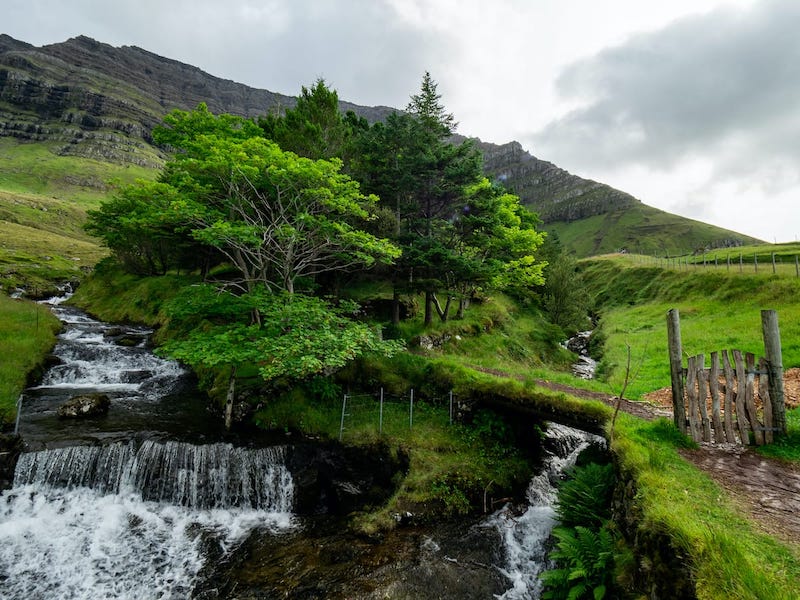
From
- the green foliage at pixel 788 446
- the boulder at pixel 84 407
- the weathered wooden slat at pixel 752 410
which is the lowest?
the boulder at pixel 84 407

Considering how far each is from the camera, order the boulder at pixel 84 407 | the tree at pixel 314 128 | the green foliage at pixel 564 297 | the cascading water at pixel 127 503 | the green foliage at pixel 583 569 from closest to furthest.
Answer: the green foliage at pixel 583 569, the cascading water at pixel 127 503, the boulder at pixel 84 407, the tree at pixel 314 128, the green foliage at pixel 564 297

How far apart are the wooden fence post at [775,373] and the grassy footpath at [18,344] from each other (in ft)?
84.0

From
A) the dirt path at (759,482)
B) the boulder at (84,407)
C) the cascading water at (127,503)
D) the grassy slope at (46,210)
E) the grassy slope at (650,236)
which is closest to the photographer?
the dirt path at (759,482)

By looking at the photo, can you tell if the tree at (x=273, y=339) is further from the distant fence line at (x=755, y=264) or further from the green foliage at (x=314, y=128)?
the distant fence line at (x=755, y=264)

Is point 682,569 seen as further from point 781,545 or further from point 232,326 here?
point 232,326

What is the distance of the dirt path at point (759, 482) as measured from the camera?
5961 mm

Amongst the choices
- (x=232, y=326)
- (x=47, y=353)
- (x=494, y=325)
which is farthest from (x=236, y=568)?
(x=494, y=325)

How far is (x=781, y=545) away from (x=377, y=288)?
2714 cm

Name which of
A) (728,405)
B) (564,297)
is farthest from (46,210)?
(728,405)

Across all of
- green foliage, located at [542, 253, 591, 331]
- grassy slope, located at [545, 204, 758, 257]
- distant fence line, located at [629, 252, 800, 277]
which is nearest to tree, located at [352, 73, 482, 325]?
green foliage, located at [542, 253, 591, 331]

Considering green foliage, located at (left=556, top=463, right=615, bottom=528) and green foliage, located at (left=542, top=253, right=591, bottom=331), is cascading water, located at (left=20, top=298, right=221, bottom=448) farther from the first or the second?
green foliage, located at (left=542, top=253, right=591, bottom=331)

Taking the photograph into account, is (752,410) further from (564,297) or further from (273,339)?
(564,297)

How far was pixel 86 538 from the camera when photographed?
34.6 ft

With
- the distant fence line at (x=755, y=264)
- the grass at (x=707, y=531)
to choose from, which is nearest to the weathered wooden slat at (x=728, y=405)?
the grass at (x=707, y=531)
